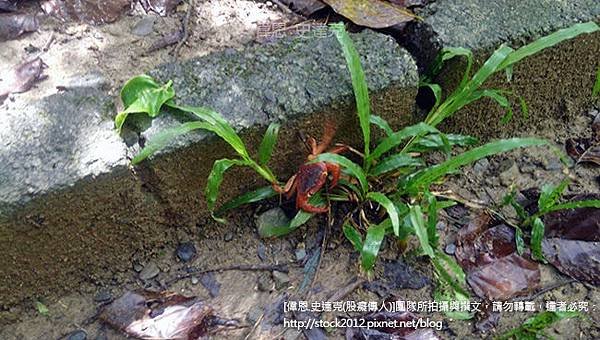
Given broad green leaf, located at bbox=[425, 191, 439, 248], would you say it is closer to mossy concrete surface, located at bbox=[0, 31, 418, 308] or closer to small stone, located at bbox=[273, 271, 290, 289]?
mossy concrete surface, located at bbox=[0, 31, 418, 308]

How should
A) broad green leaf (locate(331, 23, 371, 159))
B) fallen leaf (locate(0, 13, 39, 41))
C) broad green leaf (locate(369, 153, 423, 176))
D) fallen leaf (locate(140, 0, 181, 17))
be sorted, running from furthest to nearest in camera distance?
1. fallen leaf (locate(140, 0, 181, 17))
2. fallen leaf (locate(0, 13, 39, 41))
3. broad green leaf (locate(369, 153, 423, 176))
4. broad green leaf (locate(331, 23, 371, 159))

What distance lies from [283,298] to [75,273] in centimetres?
57

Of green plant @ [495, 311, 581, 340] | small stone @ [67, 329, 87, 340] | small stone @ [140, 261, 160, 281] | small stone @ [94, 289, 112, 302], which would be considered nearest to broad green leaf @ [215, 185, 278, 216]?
small stone @ [140, 261, 160, 281]

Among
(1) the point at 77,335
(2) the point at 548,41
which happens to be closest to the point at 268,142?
(1) the point at 77,335

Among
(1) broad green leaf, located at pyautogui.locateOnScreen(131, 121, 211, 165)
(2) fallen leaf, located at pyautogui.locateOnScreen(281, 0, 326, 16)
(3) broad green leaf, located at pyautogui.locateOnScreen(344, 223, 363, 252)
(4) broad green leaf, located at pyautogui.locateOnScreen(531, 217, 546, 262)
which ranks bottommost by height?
(4) broad green leaf, located at pyautogui.locateOnScreen(531, 217, 546, 262)

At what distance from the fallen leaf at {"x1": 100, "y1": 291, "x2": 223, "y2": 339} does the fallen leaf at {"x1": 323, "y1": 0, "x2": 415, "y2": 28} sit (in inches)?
38.0

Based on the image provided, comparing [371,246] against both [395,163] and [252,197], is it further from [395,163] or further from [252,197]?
[252,197]

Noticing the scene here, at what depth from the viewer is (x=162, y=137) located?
5.29 feet

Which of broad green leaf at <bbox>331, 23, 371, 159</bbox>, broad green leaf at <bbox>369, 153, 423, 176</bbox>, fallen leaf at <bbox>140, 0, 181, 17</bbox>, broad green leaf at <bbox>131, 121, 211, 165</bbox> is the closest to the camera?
broad green leaf at <bbox>131, 121, 211, 165</bbox>

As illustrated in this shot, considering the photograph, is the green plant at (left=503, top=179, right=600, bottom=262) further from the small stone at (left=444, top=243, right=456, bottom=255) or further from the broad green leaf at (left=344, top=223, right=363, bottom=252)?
the broad green leaf at (left=344, top=223, right=363, bottom=252)

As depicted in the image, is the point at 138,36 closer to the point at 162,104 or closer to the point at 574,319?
the point at 162,104

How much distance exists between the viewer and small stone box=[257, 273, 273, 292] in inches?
73.6

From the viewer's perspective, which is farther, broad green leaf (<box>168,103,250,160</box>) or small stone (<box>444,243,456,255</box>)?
small stone (<box>444,243,456,255</box>)

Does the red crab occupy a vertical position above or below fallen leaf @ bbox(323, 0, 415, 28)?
below
